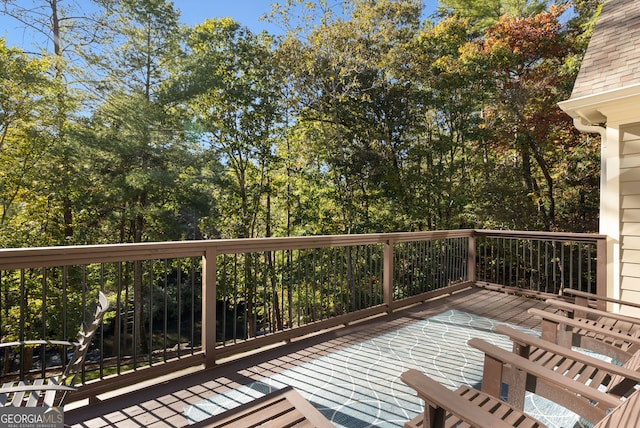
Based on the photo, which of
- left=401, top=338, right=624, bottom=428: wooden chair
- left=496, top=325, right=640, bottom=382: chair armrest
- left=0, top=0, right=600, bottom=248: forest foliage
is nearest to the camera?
left=401, top=338, right=624, bottom=428: wooden chair

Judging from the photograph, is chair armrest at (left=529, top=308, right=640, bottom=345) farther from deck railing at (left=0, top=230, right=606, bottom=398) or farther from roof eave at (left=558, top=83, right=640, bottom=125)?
roof eave at (left=558, top=83, right=640, bottom=125)

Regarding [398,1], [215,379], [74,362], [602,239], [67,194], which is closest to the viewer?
[74,362]

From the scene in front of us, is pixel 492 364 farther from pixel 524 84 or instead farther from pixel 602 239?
pixel 524 84

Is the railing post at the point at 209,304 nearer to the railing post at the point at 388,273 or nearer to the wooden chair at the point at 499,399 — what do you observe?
the wooden chair at the point at 499,399

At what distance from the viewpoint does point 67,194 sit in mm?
10984

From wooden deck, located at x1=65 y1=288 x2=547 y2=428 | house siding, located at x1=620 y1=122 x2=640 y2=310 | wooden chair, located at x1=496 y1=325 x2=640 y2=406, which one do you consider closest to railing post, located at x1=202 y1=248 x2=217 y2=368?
wooden deck, located at x1=65 y1=288 x2=547 y2=428

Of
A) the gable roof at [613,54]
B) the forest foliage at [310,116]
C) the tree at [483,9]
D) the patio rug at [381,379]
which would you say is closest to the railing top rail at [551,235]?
the patio rug at [381,379]

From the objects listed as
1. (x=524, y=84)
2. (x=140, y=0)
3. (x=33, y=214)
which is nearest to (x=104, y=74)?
(x=140, y=0)

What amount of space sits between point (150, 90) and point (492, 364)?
1267cm

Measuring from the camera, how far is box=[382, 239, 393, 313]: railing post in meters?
4.19

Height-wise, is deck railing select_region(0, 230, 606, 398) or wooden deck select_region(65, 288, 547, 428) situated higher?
deck railing select_region(0, 230, 606, 398)

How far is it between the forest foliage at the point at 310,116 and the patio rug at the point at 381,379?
7.71m

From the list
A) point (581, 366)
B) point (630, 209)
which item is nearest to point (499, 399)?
point (581, 366)

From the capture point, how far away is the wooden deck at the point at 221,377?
2.09 metres
